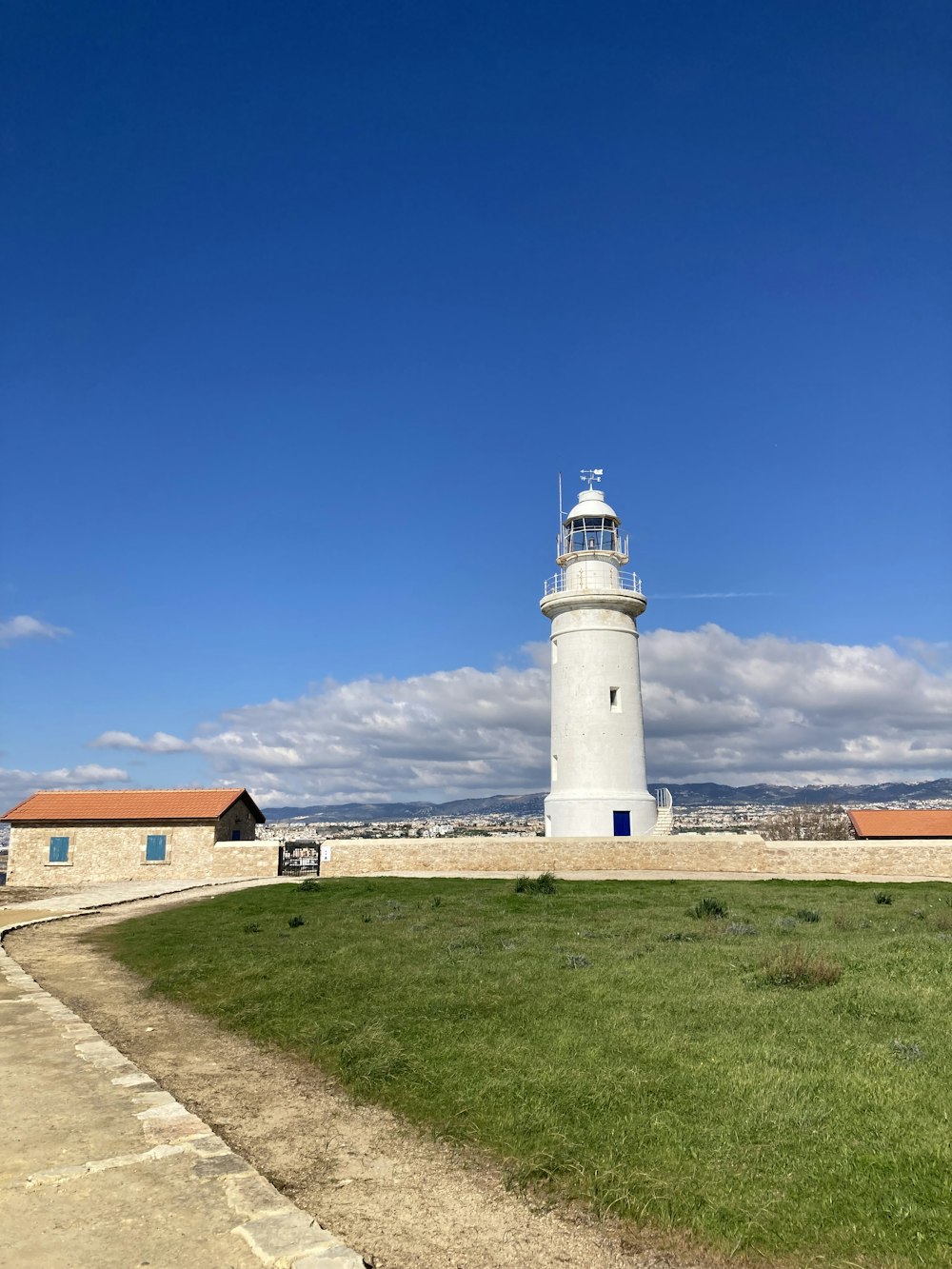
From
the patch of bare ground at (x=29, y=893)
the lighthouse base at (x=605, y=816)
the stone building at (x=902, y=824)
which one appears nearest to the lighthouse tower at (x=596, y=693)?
the lighthouse base at (x=605, y=816)

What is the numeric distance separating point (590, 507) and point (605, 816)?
12.8 metres

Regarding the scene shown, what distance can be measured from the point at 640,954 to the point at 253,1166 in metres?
7.86

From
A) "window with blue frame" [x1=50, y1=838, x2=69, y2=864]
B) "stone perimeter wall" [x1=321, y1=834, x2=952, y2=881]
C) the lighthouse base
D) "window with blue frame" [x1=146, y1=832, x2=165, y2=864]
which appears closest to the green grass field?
"stone perimeter wall" [x1=321, y1=834, x2=952, y2=881]

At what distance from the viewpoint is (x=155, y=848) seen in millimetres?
35094

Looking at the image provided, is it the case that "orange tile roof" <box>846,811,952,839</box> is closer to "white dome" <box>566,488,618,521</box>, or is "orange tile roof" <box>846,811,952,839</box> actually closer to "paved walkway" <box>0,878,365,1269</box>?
"white dome" <box>566,488,618,521</box>

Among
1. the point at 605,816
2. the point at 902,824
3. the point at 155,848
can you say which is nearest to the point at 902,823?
the point at 902,824

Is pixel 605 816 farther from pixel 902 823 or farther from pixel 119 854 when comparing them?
pixel 119 854

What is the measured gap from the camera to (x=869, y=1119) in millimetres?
6066

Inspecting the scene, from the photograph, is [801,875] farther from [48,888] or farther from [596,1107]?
[48,888]

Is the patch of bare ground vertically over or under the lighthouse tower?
under

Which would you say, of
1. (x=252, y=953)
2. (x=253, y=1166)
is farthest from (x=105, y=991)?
(x=253, y=1166)

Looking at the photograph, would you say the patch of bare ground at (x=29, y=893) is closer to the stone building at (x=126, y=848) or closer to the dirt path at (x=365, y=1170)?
the stone building at (x=126, y=848)

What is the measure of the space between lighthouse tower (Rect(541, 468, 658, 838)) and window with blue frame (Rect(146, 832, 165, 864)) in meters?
15.8

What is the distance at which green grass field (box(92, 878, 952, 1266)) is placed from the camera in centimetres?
509
